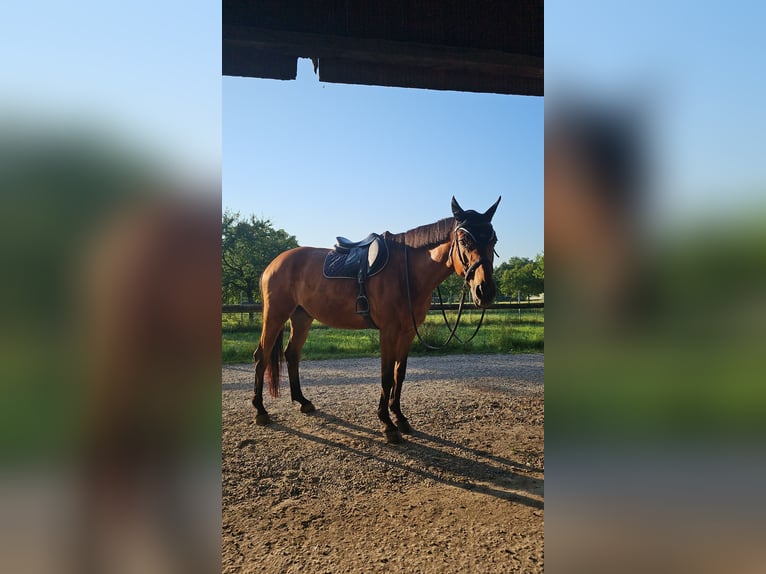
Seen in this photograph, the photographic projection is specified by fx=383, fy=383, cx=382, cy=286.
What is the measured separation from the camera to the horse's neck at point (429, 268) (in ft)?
13.4

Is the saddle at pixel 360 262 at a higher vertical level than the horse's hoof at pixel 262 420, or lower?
higher

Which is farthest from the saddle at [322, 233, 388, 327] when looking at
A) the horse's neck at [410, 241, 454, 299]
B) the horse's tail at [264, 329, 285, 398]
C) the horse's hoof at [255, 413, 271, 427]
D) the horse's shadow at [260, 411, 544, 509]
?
the horse's hoof at [255, 413, 271, 427]

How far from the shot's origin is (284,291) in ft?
15.9

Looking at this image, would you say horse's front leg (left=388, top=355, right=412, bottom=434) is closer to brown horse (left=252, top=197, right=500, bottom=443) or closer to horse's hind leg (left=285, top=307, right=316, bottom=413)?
brown horse (left=252, top=197, right=500, bottom=443)

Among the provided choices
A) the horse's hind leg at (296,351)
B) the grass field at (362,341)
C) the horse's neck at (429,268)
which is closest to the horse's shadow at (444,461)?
the horse's hind leg at (296,351)

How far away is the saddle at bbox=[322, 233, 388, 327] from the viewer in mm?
4348

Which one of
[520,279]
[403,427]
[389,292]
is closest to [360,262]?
[389,292]

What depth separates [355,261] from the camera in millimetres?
4496

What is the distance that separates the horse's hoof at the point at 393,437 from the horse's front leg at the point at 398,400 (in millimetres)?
193

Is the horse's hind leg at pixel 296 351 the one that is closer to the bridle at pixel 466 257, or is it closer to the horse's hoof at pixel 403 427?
the horse's hoof at pixel 403 427

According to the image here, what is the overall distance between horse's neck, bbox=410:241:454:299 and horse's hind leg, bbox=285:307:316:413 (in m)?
1.75
